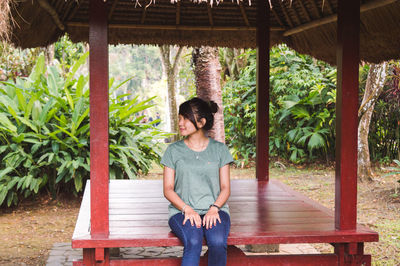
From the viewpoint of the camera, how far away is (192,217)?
8.72 ft

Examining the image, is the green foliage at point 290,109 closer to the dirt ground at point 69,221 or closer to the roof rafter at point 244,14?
the dirt ground at point 69,221

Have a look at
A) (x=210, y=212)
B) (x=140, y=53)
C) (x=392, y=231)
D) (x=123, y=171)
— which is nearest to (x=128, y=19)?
(x=123, y=171)

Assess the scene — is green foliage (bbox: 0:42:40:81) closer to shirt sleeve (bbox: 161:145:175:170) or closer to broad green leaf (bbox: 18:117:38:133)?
broad green leaf (bbox: 18:117:38:133)

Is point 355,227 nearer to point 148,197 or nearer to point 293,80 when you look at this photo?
point 148,197

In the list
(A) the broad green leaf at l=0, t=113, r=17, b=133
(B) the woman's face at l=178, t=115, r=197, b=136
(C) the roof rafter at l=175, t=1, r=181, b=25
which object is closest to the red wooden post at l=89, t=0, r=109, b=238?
(B) the woman's face at l=178, t=115, r=197, b=136

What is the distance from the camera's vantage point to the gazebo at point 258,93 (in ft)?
8.96

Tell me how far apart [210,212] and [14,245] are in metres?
3.04

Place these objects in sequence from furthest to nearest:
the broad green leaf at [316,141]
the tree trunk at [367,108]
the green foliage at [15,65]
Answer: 1. the green foliage at [15,65]
2. the broad green leaf at [316,141]
3. the tree trunk at [367,108]

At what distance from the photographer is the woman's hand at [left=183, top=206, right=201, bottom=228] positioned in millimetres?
2646

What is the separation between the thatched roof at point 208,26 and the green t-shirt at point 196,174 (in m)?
2.32

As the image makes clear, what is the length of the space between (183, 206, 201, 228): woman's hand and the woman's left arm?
1.8 inches

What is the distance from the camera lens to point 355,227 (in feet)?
9.66

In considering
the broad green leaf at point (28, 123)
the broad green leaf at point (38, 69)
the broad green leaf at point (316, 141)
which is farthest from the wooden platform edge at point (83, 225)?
the broad green leaf at point (316, 141)

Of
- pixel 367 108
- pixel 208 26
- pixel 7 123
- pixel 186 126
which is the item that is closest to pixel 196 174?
pixel 186 126
